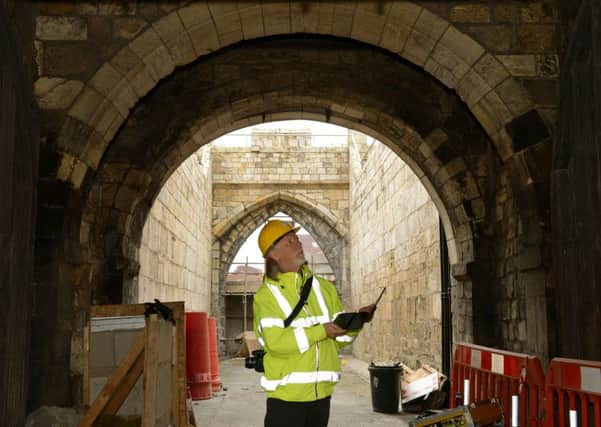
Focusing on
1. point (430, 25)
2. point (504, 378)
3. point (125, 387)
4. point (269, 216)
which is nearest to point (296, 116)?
point (430, 25)

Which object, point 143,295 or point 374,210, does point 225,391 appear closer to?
point 143,295

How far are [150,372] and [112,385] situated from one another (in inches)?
11.2

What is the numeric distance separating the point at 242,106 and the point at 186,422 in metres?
4.00

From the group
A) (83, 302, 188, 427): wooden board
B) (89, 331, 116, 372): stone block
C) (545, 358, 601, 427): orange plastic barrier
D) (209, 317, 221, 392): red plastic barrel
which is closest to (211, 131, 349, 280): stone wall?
(209, 317, 221, 392): red plastic barrel

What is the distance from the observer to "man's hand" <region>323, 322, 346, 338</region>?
9.29 ft

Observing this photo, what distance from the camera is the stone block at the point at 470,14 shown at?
4895 mm

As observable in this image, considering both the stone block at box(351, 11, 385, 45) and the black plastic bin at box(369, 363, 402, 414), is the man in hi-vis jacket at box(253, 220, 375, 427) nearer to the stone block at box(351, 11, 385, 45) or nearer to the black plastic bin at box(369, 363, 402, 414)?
the stone block at box(351, 11, 385, 45)

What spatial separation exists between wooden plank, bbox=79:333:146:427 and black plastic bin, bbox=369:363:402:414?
13.3ft

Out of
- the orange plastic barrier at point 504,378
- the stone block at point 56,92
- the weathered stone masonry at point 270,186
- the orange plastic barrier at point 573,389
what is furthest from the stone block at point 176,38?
the weathered stone masonry at point 270,186

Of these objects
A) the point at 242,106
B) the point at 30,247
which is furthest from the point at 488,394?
the point at 242,106

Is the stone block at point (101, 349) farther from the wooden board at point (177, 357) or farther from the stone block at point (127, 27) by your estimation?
the stone block at point (127, 27)

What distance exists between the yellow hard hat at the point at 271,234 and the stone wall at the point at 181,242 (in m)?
4.25

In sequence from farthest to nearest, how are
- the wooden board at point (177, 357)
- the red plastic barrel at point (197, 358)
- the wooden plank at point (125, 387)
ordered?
1. the red plastic barrel at point (197, 358)
2. the wooden board at point (177, 357)
3. the wooden plank at point (125, 387)

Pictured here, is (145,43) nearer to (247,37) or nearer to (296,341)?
(247,37)
